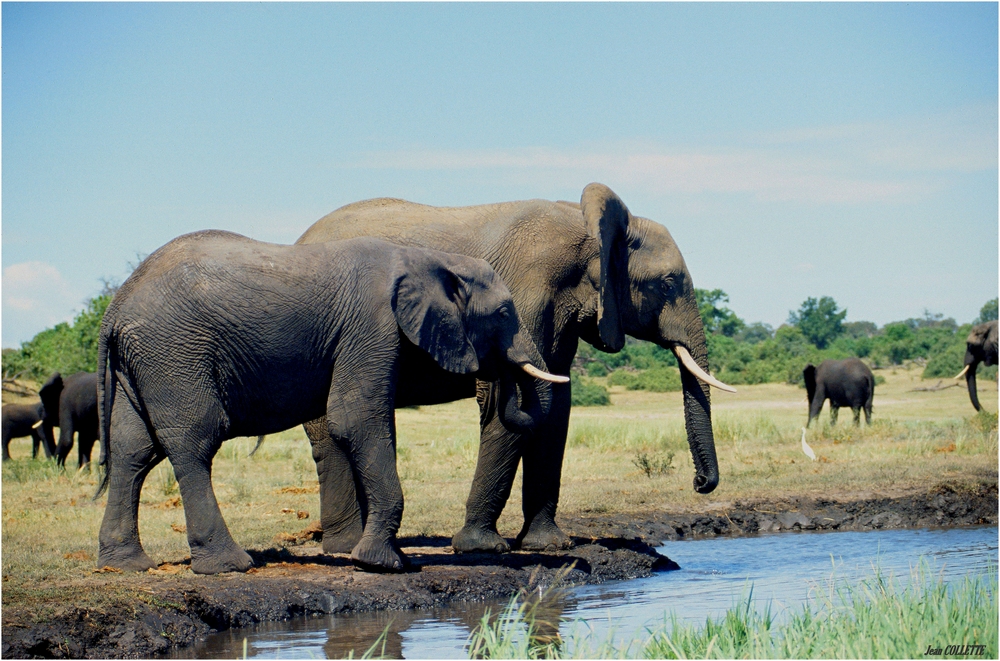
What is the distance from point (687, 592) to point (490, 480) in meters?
1.84

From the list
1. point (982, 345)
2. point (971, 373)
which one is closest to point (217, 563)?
point (982, 345)

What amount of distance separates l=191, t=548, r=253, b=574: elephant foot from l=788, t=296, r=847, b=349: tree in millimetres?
63068

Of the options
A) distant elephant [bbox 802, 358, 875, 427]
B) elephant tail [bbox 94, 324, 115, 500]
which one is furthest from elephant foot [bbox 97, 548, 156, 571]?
distant elephant [bbox 802, 358, 875, 427]

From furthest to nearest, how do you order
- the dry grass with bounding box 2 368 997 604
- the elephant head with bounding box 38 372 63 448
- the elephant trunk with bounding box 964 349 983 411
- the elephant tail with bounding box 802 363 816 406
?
the elephant tail with bounding box 802 363 816 406 < the elephant trunk with bounding box 964 349 983 411 < the elephant head with bounding box 38 372 63 448 < the dry grass with bounding box 2 368 997 604

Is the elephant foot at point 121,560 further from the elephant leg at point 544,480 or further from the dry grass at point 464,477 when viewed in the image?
the elephant leg at point 544,480

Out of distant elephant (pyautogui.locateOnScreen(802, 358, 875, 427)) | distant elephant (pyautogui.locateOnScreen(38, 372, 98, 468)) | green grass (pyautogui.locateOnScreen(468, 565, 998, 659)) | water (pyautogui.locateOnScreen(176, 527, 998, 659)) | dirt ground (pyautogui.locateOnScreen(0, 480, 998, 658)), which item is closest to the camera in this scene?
green grass (pyautogui.locateOnScreen(468, 565, 998, 659))

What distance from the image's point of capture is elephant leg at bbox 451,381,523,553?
10.3m

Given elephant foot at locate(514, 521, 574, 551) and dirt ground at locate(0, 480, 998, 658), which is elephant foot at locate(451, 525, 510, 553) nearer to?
dirt ground at locate(0, 480, 998, 658)

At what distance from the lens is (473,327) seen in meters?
9.54

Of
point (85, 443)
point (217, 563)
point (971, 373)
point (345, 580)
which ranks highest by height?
point (971, 373)

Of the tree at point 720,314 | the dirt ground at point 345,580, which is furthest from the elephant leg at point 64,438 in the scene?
the tree at point 720,314

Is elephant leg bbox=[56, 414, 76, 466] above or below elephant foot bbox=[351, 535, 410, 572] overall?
above

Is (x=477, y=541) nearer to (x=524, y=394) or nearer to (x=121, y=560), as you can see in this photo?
(x=524, y=394)

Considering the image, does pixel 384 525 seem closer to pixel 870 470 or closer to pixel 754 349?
pixel 870 470
